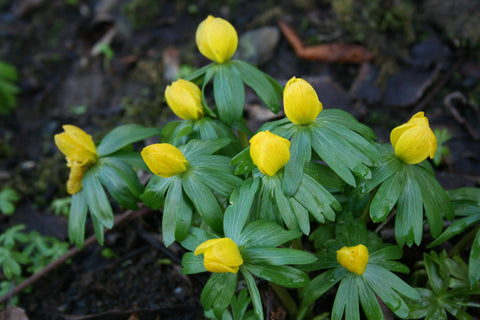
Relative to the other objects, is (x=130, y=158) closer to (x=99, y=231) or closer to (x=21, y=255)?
(x=99, y=231)

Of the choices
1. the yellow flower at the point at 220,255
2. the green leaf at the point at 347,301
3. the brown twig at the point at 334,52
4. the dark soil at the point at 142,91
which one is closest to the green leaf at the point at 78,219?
the dark soil at the point at 142,91

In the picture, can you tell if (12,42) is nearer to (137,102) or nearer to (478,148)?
(137,102)

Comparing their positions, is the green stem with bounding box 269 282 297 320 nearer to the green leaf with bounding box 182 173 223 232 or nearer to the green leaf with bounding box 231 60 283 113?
the green leaf with bounding box 182 173 223 232

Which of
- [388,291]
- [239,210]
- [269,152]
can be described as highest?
[269,152]

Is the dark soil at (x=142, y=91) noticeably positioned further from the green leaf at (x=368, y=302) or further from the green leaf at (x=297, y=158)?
the green leaf at (x=297, y=158)

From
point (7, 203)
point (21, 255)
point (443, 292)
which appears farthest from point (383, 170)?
point (7, 203)

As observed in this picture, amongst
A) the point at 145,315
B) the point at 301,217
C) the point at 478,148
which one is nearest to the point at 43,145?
the point at 145,315

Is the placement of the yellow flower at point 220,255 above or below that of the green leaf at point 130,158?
below
